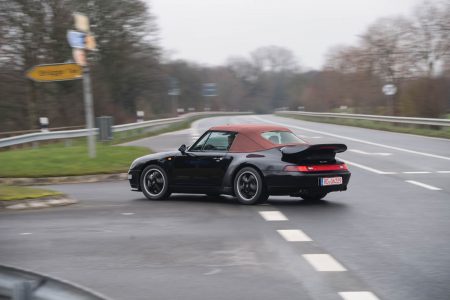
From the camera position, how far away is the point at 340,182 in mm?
10477

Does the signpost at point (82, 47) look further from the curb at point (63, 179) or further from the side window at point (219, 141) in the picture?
the side window at point (219, 141)

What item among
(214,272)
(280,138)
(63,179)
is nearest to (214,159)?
(280,138)

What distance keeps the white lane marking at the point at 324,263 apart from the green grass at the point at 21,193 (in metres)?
5.97

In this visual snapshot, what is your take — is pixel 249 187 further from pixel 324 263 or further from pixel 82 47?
pixel 82 47

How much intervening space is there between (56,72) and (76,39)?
1.37 metres

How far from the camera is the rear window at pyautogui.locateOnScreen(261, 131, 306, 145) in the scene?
34.9 feet

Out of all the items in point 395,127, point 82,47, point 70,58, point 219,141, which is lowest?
point 395,127

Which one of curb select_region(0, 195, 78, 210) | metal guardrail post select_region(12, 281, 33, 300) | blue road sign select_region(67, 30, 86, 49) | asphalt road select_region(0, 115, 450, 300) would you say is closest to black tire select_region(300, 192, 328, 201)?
asphalt road select_region(0, 115, 450, 300)

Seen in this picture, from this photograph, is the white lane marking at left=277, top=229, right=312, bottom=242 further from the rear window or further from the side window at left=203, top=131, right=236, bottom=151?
the side window at left=203, top=131, right=236, bottom=151

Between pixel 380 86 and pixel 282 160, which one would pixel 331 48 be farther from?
pixel 282 160

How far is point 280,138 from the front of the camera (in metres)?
10.7

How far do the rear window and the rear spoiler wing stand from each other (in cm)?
46

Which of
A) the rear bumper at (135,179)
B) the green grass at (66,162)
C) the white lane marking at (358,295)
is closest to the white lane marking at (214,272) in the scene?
the white lane marking at (358,295)

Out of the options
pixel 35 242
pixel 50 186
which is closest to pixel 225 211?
pixel 35 242
